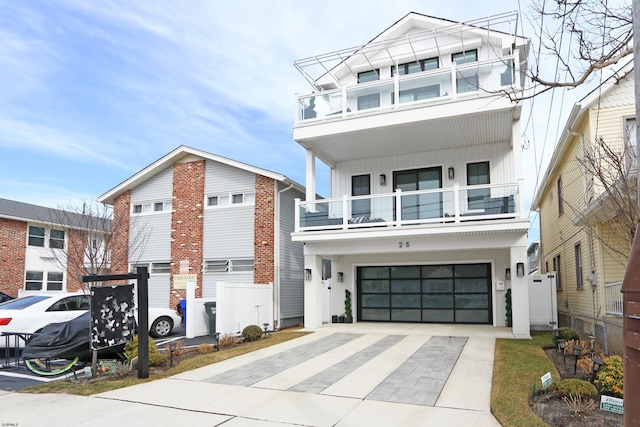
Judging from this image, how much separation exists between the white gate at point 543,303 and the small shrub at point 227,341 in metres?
9.34

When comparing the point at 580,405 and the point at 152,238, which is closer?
the point at 580,405

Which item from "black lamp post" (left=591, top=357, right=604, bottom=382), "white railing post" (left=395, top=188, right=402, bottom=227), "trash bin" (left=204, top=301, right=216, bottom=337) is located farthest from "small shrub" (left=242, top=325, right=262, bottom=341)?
"black lamp post" (left=591, top=357, right=604, bottom=382)

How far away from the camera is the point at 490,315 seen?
54.1ft

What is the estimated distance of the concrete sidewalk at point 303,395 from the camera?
6.17 metres

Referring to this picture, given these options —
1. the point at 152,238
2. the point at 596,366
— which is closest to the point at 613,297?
the point at 596,366

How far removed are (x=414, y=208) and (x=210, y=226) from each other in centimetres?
844

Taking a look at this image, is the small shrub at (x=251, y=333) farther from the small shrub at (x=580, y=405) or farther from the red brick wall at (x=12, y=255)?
the red brick wall at (x=12, y=255)

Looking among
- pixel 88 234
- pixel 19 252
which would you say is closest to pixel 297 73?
pixel 88 234

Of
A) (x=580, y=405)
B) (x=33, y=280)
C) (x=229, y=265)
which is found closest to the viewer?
(x=580, y=405)

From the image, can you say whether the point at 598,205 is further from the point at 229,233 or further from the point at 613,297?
the point at 229,233

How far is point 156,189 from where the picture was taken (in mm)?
20562

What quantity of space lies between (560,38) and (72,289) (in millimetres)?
28136

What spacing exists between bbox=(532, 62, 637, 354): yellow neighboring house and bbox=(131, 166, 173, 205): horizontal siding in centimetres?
1477

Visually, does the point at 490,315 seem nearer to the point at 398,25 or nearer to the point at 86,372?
the point at 398,25
